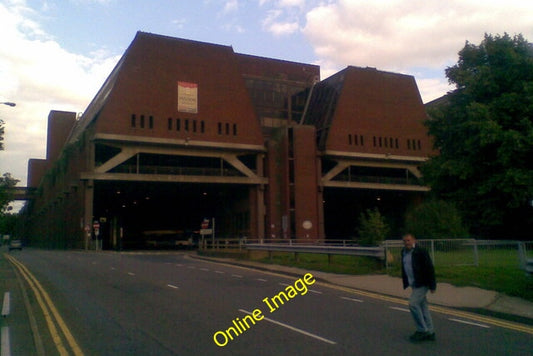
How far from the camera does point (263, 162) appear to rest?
6244 cm

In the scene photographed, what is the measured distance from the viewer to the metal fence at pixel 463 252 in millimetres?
19484

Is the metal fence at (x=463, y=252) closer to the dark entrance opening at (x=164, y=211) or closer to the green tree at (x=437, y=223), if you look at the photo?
the green tree at (x=437, y=223)

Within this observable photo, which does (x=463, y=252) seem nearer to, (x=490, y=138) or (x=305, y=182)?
(x=490, y=138)

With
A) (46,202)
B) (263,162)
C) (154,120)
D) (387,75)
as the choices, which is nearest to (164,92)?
(154,120)

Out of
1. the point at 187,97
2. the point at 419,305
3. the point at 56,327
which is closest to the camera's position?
the point at 419,305

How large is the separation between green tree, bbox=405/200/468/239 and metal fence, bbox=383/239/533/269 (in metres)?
6.41

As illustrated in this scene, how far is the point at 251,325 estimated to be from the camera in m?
10.3

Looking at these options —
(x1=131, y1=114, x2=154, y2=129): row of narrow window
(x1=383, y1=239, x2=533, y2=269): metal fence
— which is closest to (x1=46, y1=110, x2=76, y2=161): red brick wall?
(x1=131, y1=114, x2=154, y2=129): row of narrow window

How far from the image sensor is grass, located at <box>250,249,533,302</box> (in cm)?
1525

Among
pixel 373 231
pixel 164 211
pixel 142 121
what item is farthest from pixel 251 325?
pixel 164 211

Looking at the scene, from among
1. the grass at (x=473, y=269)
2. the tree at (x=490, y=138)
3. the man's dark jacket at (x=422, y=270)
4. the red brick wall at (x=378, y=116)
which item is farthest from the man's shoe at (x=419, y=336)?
the red brick wall at (x=378, y=116)

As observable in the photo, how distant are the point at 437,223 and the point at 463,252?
709cm

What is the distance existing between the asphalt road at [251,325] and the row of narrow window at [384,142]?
49.4 m

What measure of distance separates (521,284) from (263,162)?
48050mm
